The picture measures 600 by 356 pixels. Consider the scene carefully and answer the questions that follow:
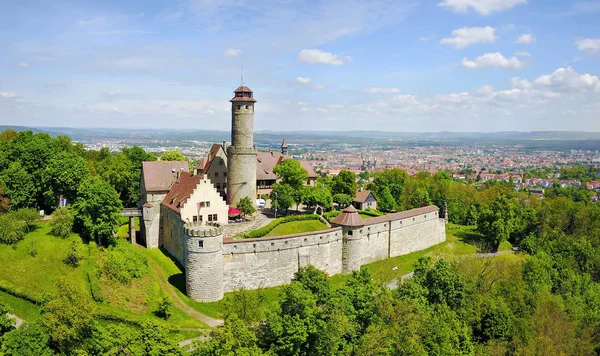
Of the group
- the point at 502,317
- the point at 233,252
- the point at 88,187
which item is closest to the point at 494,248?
the point at 502,317

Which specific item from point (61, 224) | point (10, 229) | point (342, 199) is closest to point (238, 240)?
point (61, 224)

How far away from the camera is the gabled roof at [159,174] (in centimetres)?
4966

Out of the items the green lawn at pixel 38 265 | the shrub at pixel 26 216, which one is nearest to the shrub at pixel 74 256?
the green lawn at pixel 38 265

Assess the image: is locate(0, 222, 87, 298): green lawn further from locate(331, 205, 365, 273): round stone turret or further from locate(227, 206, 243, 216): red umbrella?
locate(331, 205, 365, 273): round stone turret

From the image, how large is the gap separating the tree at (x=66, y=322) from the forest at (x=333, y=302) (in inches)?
2.4

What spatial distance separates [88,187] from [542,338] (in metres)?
40.5

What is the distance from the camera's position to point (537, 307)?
3944cm

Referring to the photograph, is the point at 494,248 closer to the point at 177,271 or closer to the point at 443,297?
the point at 443,297

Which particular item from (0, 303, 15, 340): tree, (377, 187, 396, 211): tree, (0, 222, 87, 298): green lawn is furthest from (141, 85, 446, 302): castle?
(0, 303, 15, 340): tree

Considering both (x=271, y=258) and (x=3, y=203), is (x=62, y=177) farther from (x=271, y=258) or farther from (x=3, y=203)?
(x=271, y=258)

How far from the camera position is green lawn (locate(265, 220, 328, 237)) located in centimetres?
4819

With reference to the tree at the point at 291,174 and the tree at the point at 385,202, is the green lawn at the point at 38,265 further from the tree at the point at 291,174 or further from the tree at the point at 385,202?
the tree at the point at 385,202

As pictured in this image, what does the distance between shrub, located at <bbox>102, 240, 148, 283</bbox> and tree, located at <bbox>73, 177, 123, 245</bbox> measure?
2.04m

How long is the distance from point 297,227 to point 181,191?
532 inches
